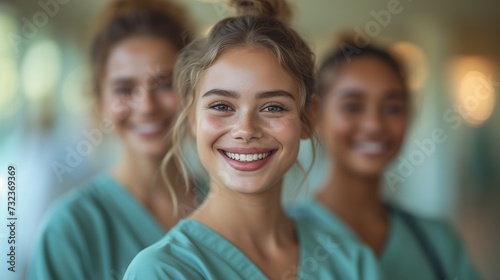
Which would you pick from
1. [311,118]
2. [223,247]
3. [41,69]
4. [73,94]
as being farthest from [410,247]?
[73,94]

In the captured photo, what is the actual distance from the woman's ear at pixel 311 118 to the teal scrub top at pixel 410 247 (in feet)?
1.33

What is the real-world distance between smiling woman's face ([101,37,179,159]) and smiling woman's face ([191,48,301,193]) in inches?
16.1

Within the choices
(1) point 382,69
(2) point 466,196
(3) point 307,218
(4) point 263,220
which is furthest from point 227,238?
(2) point 466,196

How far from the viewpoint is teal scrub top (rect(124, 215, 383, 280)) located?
0.94 m

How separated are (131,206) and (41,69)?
130 centimetres

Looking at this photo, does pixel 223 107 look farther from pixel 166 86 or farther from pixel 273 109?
pixel 166 86

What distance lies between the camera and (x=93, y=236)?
1325mm

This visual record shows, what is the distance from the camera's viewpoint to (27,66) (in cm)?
239

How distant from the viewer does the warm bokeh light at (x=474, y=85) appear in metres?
3.21

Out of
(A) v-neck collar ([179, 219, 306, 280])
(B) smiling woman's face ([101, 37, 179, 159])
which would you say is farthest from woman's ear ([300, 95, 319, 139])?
(B) smiling woman's face ([101, 37, 179, 159])

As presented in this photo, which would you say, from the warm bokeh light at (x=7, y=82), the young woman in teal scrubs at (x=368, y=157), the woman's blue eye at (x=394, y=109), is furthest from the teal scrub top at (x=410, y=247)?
the warm bokeh light at (x=7, y=82)

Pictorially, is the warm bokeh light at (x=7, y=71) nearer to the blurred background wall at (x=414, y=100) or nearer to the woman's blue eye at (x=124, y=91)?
the blurred background wall at (x=414, y=100)

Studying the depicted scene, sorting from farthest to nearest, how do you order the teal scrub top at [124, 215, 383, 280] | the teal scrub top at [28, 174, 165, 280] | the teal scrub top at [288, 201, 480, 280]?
the teal scrub top at [288, 201, 480, 280]
the teal scrub top at [28, 174, 165, 280]
the teal scrub top at [124, 215, 383, 280]

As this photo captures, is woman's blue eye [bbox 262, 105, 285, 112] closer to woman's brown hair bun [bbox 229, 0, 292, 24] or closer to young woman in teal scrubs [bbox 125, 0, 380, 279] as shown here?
young woman in teal scrubs [bbox 125, 0, 380, 279]
